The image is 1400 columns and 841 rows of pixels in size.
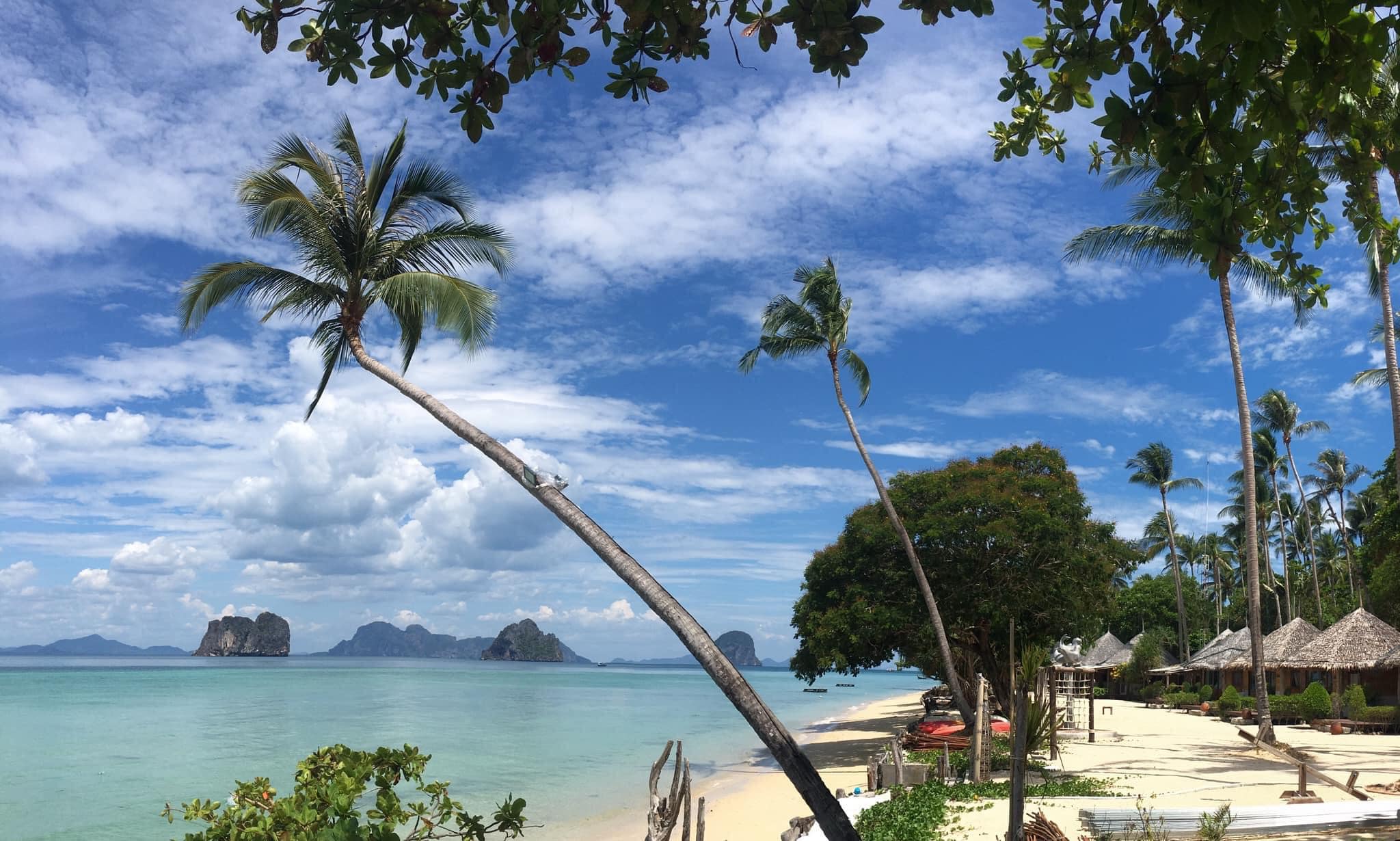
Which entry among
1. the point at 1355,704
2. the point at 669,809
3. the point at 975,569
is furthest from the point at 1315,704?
the point at 669,809

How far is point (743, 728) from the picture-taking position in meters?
43.5

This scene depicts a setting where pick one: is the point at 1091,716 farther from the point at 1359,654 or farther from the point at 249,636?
the point at 249,636

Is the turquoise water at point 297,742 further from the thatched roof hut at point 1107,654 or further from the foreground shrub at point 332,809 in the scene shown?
the thatched roof hut at point 1107,654

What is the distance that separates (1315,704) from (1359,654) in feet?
7.05

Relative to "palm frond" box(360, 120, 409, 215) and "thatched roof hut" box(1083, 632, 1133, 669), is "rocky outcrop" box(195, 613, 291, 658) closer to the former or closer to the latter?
"thatched roof hut" box(1083, 632, 1133, 669)

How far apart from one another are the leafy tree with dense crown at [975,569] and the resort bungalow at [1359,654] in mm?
8044

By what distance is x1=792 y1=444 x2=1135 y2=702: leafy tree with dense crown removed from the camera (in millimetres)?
22062

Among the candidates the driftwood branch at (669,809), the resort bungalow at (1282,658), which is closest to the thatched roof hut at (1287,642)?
the resort bungalow at (1282,658)

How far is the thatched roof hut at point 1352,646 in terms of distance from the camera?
26.2 metres

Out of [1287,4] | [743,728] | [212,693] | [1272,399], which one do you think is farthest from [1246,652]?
[212,693]

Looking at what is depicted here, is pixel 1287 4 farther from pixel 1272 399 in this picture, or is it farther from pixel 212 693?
pixel 212 693

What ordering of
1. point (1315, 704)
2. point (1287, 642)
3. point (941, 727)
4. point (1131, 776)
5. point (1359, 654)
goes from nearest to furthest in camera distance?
point (1131, 776) → point (941, 727) → point (1359, 654) → point (1315, 704) → point (1287, 642)

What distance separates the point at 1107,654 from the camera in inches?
1893

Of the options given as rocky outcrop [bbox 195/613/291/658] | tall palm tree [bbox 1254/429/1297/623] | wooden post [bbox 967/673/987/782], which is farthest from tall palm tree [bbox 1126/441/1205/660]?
rocky outcrop [bbox 195/613/291/658]
